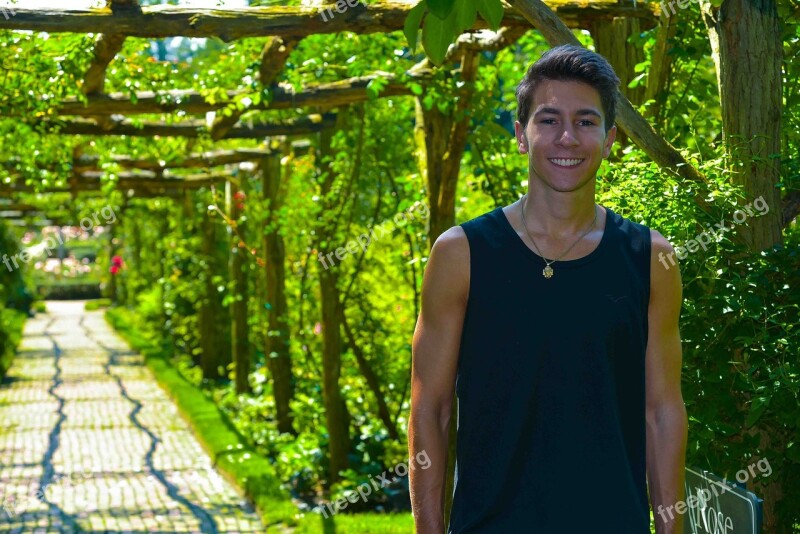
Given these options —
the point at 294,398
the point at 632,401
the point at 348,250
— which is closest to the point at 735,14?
the point at 632,401

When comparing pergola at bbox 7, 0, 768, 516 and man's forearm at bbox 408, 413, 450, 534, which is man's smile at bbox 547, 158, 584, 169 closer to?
man's forearm at bbox 408, 413, 450, 534

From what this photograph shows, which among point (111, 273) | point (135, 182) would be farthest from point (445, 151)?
point (111, 273)

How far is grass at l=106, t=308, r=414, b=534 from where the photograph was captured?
7500mm

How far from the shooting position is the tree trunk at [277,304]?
1221 centimetres

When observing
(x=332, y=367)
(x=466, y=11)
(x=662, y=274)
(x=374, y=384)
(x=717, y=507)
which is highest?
(x=466, y=11)

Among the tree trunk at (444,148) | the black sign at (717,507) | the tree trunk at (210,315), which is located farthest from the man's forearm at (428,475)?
the tree trunk at (210,315)

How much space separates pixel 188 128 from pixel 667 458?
7.65m

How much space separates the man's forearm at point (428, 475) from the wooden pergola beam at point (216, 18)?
2938mm

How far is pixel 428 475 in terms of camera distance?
223 cm

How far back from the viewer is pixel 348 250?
9812 mm

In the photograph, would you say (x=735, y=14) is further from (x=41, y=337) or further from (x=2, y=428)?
(x=41, y=337)

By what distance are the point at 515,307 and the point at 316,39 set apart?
609 cm

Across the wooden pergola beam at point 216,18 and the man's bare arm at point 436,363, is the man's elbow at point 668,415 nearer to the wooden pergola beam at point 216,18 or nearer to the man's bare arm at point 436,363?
the man's bare arm at point 436,363

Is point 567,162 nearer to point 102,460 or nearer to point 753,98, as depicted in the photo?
point 753,98
